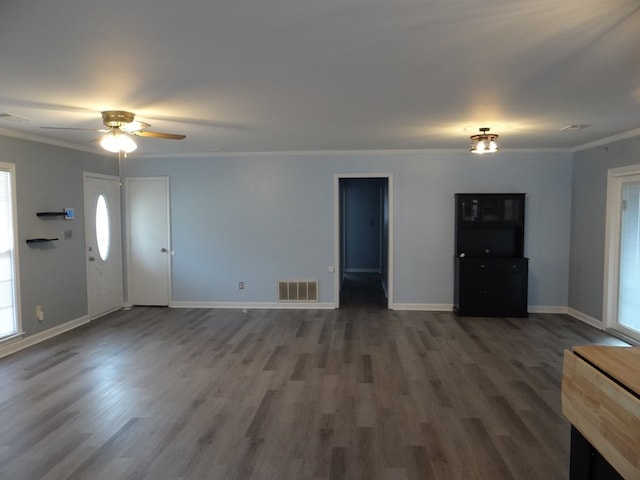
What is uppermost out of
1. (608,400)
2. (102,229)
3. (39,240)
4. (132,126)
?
(132,126)

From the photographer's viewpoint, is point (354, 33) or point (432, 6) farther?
point (354, 33)

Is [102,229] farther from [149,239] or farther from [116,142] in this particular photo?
[116,142]

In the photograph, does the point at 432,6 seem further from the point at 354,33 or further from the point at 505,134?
the point at 505,134

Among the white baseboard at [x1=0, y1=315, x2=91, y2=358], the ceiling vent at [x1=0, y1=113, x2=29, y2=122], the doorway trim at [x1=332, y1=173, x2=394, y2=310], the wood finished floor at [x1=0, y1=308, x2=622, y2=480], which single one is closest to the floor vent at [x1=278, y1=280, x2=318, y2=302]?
the doorway trim at [x1=332, y1=173, x2=394, y2=310]

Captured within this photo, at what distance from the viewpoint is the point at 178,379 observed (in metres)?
4.00

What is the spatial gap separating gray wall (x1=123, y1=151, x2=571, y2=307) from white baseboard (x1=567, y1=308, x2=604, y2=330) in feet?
0.80

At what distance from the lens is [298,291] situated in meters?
6.81

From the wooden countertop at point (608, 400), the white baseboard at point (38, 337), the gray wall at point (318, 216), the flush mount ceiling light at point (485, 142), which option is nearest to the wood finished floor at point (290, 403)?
the white baseboard at point (38, 337)

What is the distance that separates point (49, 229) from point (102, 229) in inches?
45.3

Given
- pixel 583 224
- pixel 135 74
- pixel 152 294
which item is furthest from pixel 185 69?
pixel 583 224

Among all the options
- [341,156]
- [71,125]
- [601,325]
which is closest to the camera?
[71,125]

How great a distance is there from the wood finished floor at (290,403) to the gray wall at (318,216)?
1.18 metres

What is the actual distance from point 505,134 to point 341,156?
2.43 m

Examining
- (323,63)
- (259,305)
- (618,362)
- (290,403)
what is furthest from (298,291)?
(618,362)
